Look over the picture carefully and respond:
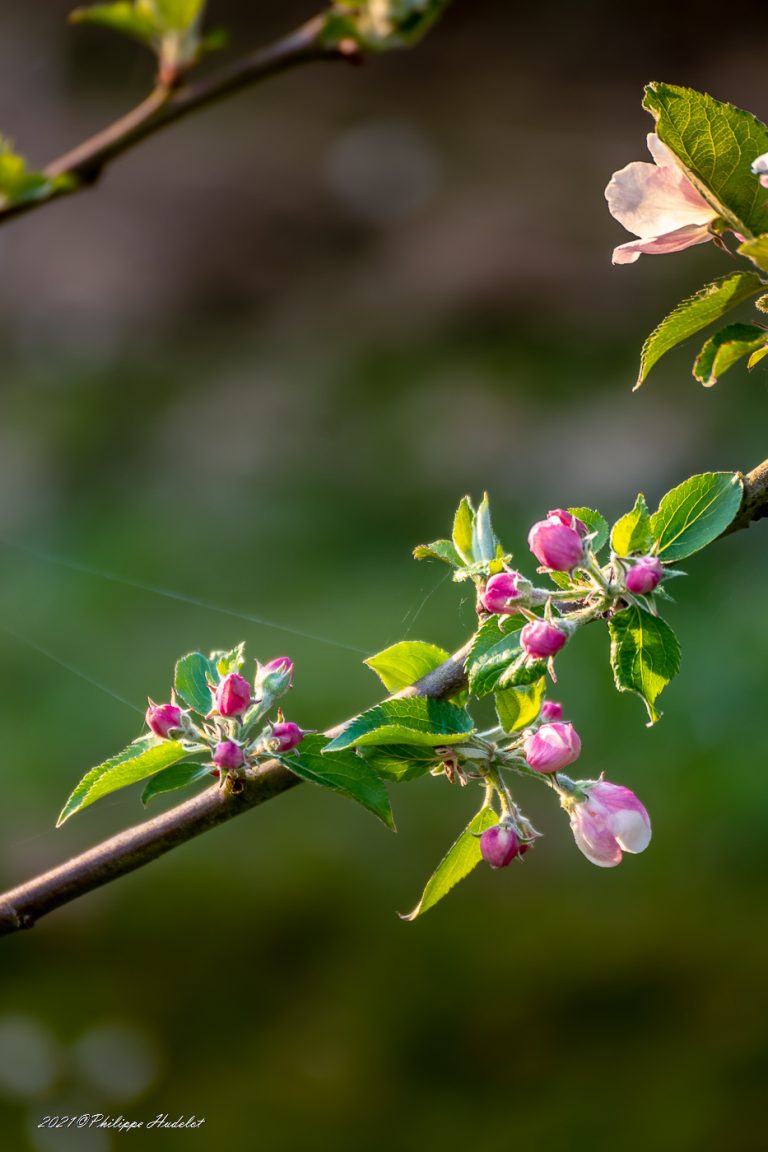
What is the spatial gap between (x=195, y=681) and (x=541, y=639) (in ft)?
0.64

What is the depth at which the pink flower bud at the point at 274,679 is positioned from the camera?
1.70ft

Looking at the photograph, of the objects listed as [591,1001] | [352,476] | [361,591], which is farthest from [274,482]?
[591,1001]

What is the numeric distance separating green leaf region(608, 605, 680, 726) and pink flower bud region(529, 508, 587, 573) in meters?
0.03

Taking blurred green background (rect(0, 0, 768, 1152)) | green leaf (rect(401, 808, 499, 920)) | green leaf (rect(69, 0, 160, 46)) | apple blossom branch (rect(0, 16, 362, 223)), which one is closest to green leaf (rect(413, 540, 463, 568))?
green leaf (rect(401, 808, 499, 920))

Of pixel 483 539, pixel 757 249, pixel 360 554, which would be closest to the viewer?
pixel 757 249

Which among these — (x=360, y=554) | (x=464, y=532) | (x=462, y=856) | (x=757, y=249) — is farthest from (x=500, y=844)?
(x=360, y=554)

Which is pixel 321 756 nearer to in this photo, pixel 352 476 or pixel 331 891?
pixel 331 891

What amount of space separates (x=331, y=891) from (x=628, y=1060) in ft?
1.81

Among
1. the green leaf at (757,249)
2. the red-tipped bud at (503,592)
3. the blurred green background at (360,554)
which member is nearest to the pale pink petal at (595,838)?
the red-tipped bud at (503,592)

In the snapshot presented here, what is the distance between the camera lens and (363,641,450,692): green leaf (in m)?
0.52

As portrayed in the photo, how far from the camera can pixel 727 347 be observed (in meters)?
0.44

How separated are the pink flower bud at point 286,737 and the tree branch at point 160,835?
11 mm

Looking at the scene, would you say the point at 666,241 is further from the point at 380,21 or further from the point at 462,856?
the point at 380,21

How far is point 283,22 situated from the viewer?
376 cm
